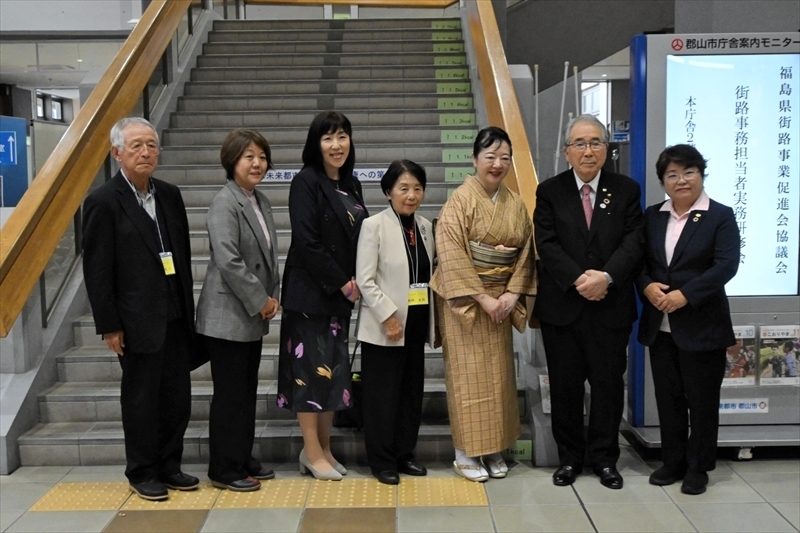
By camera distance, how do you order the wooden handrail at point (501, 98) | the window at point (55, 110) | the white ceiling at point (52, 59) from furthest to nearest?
the window at point (55, 110) → the white ceiling at point (52, 59) → the wooden handrail at point (501, 98)

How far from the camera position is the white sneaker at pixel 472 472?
3352mm

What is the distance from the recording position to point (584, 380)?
3.39m

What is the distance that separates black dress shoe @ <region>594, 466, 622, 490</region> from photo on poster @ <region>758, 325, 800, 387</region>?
3.18 ft

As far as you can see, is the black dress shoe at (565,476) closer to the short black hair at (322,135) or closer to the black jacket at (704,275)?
the black jacket at (704,275)

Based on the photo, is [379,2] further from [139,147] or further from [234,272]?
[234,272]

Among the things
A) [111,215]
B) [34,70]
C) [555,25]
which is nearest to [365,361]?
[111,215]

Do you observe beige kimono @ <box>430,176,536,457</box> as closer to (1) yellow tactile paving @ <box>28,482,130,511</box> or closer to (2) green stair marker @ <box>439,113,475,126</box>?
(1) yellow tactile paving @ <box>28,482,130,511</box>

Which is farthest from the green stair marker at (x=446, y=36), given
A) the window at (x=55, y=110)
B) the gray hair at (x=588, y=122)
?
the window at (x=55, y=110)

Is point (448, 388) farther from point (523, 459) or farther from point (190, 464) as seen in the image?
point (190, 464)

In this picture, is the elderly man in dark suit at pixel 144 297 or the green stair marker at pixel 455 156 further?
the green stair marker at pixel 455 156

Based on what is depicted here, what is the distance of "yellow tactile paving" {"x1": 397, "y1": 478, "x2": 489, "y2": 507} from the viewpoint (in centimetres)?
314

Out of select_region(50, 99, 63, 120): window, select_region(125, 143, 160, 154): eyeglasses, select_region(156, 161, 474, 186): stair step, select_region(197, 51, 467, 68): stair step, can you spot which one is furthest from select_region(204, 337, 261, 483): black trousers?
select_region(50, 99, 63, 120): window

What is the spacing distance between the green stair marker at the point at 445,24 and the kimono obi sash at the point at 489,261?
504 cm

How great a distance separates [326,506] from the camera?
3.12 meters
